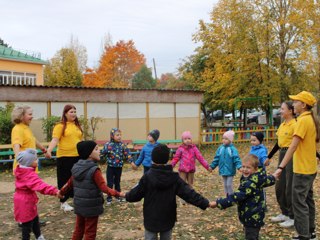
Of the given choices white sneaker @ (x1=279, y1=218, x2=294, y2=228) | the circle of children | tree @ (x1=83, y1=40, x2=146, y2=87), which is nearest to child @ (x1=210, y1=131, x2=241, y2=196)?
white sneaker @ (x1=279, y1=218, x2=294, y2=228)

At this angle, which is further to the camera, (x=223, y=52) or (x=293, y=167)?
(x=223, y=52)

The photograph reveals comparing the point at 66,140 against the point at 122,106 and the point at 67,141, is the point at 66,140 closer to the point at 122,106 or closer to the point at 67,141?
the point at 67,141

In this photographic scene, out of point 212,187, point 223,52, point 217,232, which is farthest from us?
point 223,52

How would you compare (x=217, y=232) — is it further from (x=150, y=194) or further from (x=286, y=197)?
(x=150, y=194)

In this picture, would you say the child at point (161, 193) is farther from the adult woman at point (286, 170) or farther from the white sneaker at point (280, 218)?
the white sneaker at point (280, 218)

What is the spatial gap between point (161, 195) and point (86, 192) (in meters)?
1.01

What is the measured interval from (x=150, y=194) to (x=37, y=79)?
31.8 m

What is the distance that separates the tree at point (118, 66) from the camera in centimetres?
4181

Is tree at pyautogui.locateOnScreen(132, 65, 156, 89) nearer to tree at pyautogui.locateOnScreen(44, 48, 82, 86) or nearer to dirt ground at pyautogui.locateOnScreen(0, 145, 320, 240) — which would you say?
tree at pyautogui.locateOnScreen(44, 48, 82, 86)

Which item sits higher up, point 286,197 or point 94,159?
point 94,159

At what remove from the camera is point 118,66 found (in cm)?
4453

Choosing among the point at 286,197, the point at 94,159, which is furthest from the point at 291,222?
the point at 94,159

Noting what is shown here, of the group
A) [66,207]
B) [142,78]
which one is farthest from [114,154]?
[142,78]

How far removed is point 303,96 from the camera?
192 inches
